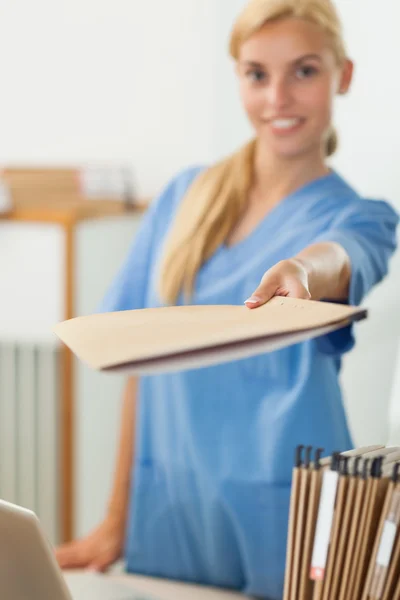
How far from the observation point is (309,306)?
87 centimetres

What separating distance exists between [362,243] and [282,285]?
11.2 inches

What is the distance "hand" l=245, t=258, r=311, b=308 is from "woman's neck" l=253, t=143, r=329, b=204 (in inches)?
13.8

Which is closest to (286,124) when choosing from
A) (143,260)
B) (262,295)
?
(143,260)

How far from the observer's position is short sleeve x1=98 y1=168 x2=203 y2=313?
1542 mm

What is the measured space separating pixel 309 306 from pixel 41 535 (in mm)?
315

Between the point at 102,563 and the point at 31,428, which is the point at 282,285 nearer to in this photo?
the point at 102,563

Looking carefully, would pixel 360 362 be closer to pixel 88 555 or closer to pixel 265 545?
pixel 265 545

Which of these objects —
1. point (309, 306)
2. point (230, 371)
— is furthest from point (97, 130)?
point (309, 306)

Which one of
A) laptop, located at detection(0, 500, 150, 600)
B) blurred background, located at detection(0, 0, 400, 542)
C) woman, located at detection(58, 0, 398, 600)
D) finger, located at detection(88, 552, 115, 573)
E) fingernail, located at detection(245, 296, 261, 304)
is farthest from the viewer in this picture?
blurred background, located at detection(0, 0, 400, 542)

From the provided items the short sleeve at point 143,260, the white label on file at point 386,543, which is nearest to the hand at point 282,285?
the white label on file at point 386,543

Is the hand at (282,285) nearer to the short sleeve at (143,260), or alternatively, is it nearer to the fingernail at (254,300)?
the fingernail at (254,300)

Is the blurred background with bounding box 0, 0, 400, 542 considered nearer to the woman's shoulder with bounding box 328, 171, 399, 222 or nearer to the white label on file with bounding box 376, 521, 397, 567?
the woman's shoulder with bounding box 328, 171, 399, 222

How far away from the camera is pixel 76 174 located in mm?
2236

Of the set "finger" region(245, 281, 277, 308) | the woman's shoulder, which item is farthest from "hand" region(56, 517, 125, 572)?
"finger" region(245, 281, 277, 308)
